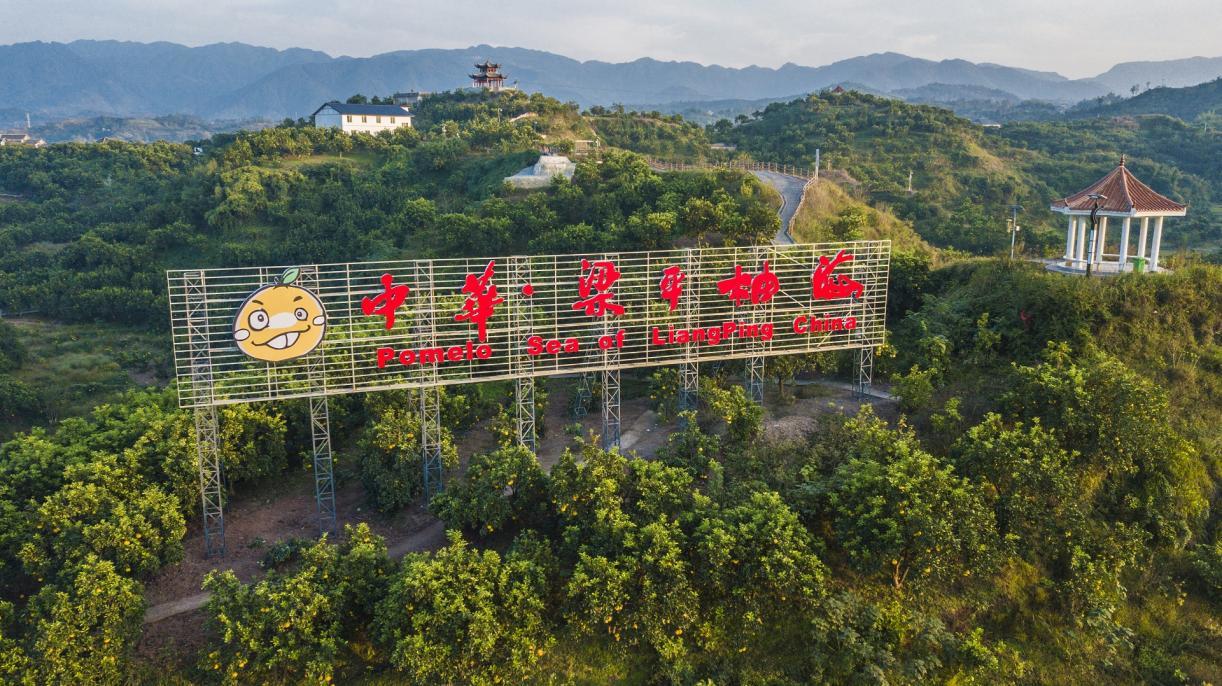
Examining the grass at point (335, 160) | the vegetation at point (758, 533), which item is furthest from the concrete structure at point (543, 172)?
the vegetation at point (758, 533)

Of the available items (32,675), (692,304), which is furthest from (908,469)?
(32,675)

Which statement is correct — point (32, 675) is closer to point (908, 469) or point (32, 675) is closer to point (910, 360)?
point (908, 469)

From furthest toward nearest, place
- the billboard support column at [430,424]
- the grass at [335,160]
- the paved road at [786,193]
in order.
A: the grass at [335,160] → the paved road at [786,193] → the billboard support column at [430,424]

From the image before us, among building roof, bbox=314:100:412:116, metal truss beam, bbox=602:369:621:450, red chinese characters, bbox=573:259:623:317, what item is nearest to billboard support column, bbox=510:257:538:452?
red chinese characters, bbox=573:259:623:317

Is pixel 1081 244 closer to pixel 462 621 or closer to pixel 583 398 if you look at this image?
pixel 583 398

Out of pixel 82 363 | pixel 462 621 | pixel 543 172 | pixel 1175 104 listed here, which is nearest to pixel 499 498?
pixel 462 621

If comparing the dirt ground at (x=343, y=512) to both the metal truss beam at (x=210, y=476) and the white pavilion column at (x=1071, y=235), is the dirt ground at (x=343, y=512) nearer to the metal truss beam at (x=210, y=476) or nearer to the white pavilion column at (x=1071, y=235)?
the metal truss beam at (x=210, y=476)

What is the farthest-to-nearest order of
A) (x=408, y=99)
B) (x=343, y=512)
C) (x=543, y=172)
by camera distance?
1. (x=408, y=99)
2. (x=543, y=172)
3. (x=343, y=512)
